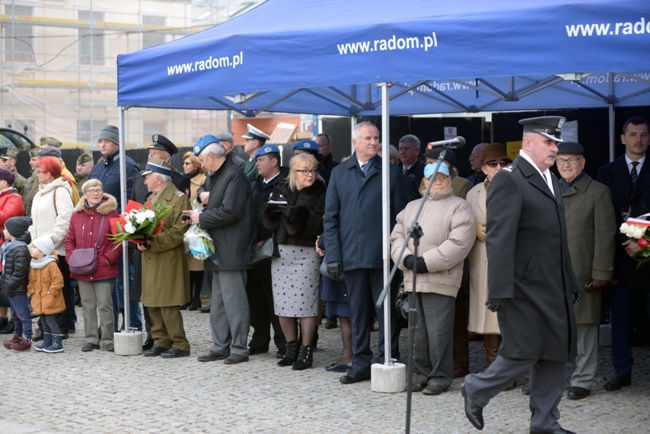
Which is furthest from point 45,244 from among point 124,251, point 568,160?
point 568,160

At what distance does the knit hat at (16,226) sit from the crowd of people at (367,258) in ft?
0.04

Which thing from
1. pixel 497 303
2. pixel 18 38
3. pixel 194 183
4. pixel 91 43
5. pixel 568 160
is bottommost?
pixel 497 303

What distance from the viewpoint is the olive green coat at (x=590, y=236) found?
7754mm

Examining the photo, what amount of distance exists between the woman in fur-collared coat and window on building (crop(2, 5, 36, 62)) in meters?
27.5

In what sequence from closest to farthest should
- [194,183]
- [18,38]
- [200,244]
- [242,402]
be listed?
[242,402] < [200,244] < [194,183] < [18,38]

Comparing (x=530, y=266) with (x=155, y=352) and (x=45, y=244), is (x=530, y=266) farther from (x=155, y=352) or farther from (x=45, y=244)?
(x=45, y=244)

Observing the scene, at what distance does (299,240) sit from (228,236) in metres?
0.75

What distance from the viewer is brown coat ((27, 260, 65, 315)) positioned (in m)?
10.4

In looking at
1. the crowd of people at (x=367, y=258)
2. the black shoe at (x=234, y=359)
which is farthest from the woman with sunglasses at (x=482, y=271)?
the black shoe at (x=234, y=359)

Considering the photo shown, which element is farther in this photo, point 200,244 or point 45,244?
point 45,244

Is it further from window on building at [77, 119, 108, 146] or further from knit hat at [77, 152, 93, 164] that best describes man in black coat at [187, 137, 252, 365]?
window on building at [77, 119, 108, 146]

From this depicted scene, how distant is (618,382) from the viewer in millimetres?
8117

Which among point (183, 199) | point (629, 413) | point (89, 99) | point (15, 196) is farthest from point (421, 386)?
point (89, 99)

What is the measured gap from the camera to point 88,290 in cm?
1050
